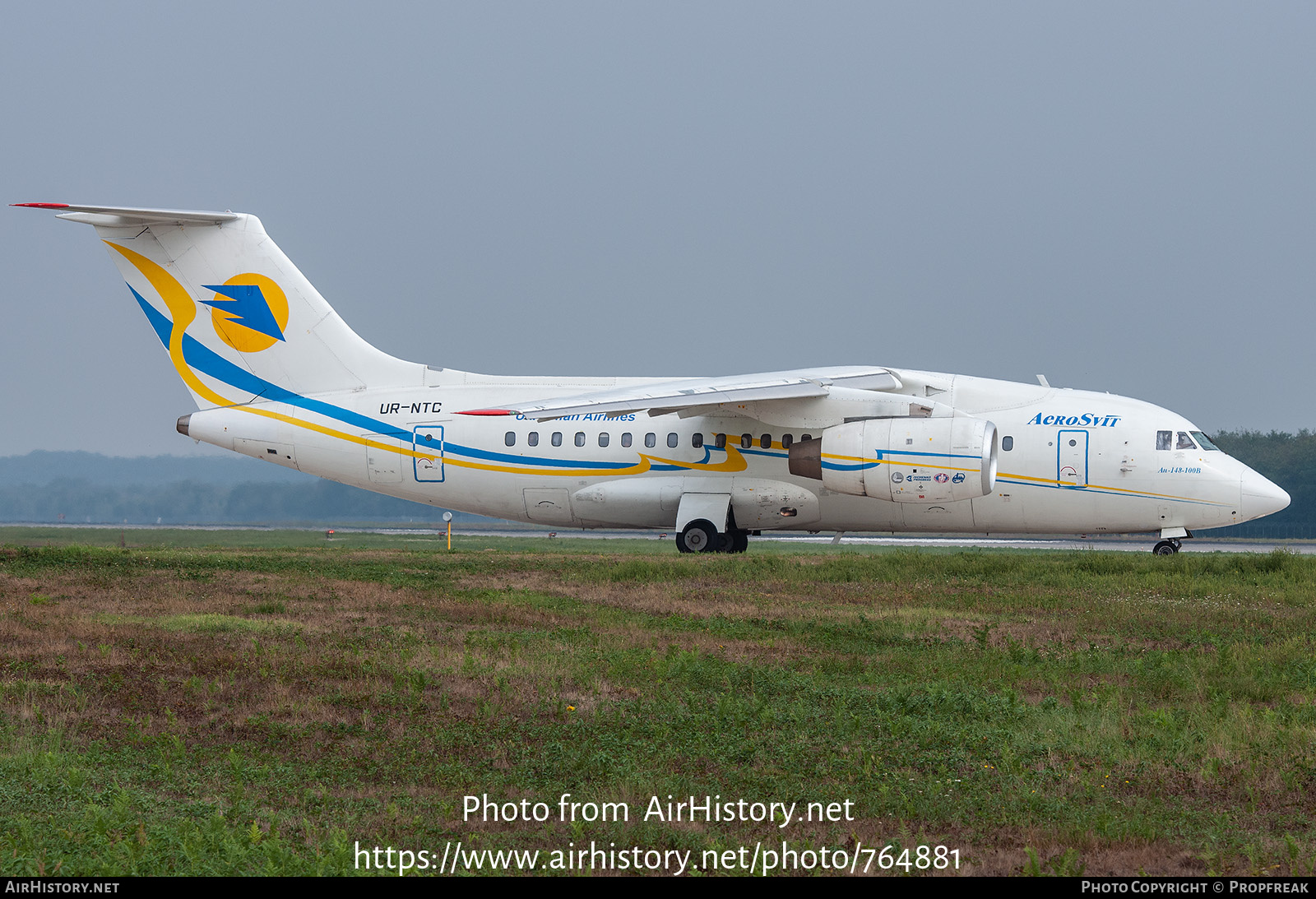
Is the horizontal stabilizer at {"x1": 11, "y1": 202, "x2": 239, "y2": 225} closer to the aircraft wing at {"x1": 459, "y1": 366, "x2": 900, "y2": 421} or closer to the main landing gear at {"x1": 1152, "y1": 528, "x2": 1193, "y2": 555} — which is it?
the aircraft wing at {"x1": 459, "y1": 366, "x2": 900, "y2": 421}

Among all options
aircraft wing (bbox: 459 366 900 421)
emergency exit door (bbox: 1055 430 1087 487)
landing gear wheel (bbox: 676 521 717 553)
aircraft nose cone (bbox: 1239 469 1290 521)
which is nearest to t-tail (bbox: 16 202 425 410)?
aircraft wing (bbox: 459 366 900 421)

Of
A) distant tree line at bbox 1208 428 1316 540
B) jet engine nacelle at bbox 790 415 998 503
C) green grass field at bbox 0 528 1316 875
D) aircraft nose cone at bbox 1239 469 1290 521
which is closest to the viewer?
green grass field at bbox 0 528 1316 875

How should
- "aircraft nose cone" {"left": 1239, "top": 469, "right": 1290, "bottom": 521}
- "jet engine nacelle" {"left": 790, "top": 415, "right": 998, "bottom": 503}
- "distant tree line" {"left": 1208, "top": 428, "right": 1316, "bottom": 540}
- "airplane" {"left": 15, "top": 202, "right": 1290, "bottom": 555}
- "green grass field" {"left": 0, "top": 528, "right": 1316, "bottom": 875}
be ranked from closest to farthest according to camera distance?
1. "green grass field" {"left": 0, "top": 528, "right": 1316, "bottom": 875}
2. "jet engine nacelle" {"left": 790, "top": 415, "right": 998, "bottom": 503}
3. "airplane" {"left": 15, "top": 202, "right": 1290, "bottom": 555}
4. "aircraft nose cone" {"left": 1239, "top": 469, "right": 1290, "bottom": 521}
5. "distant tree line" {"left": 1208, "top": 428, "right": 1316, "bottom": 540}

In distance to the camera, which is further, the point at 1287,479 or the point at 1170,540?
the point at 1287,479

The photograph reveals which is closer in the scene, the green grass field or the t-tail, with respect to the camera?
the green grass field

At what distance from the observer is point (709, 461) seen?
24.0 m

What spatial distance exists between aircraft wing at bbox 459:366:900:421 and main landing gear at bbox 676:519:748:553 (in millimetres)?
2433

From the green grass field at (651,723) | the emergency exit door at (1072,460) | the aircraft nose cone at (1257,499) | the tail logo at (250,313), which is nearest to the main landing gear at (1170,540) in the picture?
the aircraft nose cone at (1257,499)

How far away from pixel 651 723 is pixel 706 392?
13.1 meters

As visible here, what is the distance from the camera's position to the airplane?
22.3m

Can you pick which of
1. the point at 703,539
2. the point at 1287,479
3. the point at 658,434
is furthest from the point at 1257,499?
the point at 1287,479

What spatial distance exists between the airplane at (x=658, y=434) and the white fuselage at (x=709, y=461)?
4 centimetres

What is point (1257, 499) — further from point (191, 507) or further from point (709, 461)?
point (191, 507)
